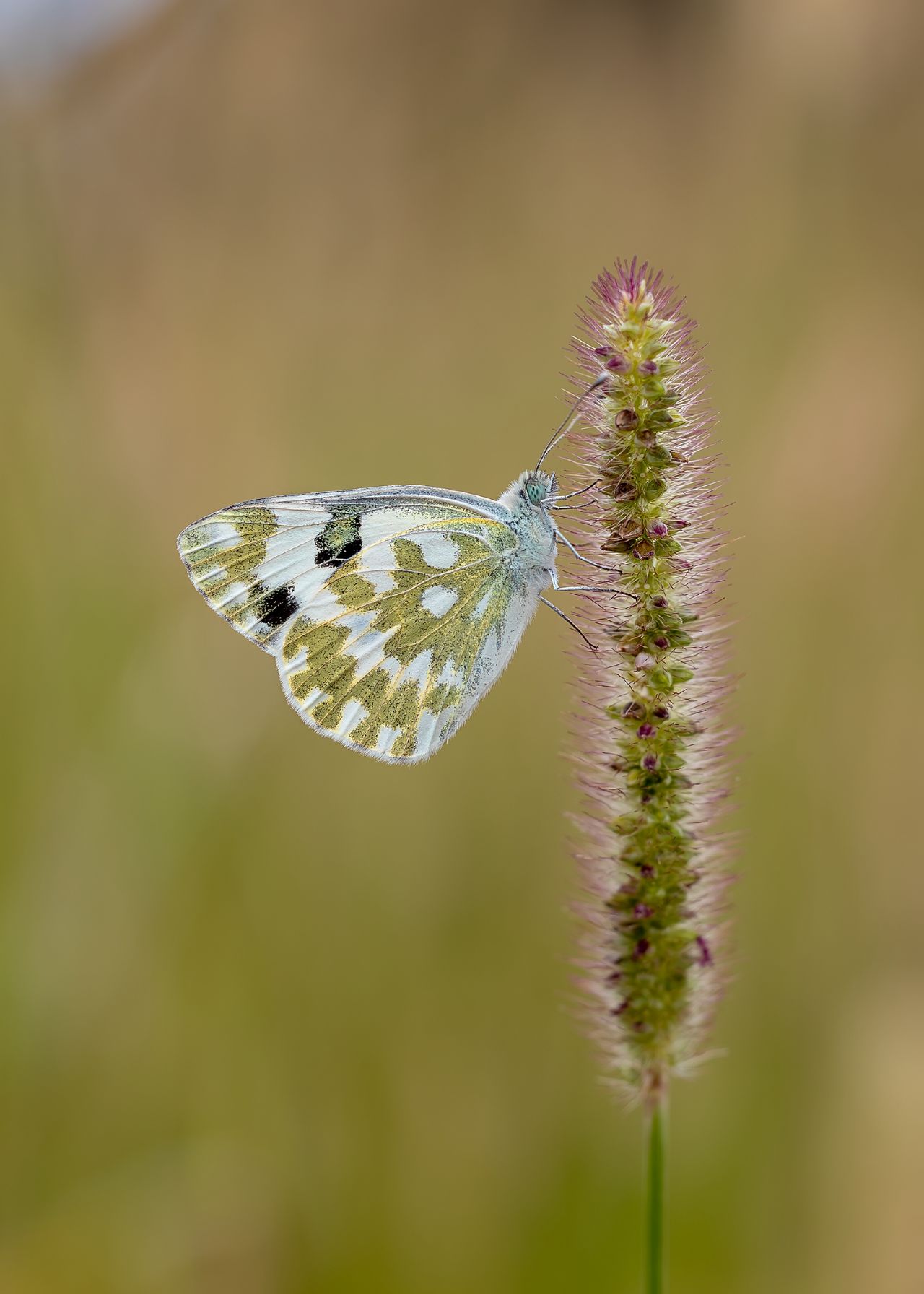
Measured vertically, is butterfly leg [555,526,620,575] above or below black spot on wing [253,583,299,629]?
below

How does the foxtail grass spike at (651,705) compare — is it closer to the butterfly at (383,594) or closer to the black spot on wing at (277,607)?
the butterfly at (383,594)

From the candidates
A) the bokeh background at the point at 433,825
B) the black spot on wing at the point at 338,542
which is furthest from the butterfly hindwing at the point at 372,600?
the bokeh background at the point at 433,825

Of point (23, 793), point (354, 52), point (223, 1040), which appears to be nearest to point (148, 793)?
point (23, 793)


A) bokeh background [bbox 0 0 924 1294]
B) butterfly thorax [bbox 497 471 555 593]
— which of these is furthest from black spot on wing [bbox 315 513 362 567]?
bokeh background [bbox 0 0 924 1294]

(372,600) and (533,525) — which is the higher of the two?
(533,525)

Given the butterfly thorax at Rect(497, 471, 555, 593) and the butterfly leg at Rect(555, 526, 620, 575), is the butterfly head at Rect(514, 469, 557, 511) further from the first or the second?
the butterfly leg at Rect(555, 526, 620, 575)

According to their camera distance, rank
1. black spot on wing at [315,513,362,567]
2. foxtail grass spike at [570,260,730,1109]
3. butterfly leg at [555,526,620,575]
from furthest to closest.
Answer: black spot on wing at [315,513,362,567] → butterfly leg at [555,526,620,575] → foxtail grass spike at [570,260,730,1109]

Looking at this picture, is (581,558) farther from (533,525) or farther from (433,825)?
(433,825)

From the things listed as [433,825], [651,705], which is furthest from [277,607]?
[651,705]

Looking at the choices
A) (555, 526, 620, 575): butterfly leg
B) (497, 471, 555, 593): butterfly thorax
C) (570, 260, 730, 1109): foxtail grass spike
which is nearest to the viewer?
(570, 260, 730, 1109): foxtail grass spike
